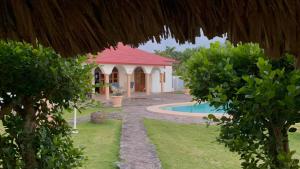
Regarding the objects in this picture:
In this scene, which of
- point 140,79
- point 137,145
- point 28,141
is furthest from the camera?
point 140,79

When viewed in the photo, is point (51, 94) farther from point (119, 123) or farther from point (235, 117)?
point (119, 123)

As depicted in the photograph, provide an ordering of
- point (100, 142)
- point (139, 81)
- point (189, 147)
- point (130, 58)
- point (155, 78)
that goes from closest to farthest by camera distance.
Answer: point (189, 147)
point (100, 142)
point (130, 58)
point (155, 78)
point (139, 81)

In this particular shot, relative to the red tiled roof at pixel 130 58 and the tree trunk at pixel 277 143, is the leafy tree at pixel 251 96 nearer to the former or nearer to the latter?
the tree trunk at pixel 277 143

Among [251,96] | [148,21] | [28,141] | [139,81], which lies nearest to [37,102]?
[28,141]

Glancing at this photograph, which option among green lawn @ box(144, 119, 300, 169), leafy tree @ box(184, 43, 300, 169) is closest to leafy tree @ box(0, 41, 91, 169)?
leafy tree @ box(184, 43, 300, 169)

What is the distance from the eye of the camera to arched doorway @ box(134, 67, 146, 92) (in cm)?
2679

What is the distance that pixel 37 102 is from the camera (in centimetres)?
361

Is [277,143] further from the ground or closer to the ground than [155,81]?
closer to the ground

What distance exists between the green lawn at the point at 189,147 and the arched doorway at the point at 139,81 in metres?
14.7

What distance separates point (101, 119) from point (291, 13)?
10890 millimetres

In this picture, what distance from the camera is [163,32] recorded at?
1.94 metres

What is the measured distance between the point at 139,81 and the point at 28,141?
77.1ft

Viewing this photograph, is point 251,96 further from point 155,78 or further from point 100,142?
point 155,78

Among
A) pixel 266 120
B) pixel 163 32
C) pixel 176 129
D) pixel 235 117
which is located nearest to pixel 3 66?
pixel 163 32
